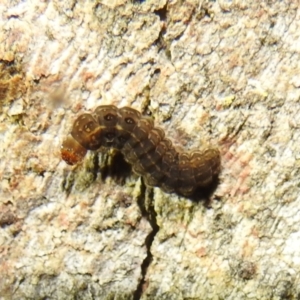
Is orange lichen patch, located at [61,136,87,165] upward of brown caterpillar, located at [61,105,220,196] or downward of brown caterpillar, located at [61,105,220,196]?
downward

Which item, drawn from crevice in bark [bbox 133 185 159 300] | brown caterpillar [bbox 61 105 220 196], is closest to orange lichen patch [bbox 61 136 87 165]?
brown caterpillar [bbox 61 105 220 196]

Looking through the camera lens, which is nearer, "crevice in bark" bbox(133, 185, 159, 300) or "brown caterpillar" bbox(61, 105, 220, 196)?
"brown caterpillar" bbox(61, 105, 220, 196)

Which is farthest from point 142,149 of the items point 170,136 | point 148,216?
point 148,216

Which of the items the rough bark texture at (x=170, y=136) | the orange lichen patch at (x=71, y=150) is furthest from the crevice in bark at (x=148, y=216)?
the orange lichen patch at (x=71, y=150)

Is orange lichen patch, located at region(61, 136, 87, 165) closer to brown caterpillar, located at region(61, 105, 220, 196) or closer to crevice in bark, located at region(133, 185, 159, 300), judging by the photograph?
brown caterpillar, located at region(61, 105, 220, 196)

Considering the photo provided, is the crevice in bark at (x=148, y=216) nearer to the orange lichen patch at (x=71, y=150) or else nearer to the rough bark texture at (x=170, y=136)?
the rough bark texture at (x=170, y=136)

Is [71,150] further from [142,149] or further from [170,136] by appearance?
[170,136]

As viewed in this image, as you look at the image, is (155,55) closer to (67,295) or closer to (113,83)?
(113,83)

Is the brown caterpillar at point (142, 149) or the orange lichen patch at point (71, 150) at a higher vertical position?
the brown caterpillar at point (142, 149)
